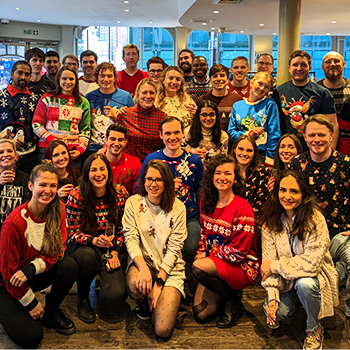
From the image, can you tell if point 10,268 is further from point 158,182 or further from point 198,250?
point 198,250

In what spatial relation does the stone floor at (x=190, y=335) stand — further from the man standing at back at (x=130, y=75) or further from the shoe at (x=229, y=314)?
→ the man standing at back at (x=130, y=75)

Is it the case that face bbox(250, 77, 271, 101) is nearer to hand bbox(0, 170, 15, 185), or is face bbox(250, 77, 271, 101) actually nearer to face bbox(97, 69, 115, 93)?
face bbox(97, 69, 115, 93)

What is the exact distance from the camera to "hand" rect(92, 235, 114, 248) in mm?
2750

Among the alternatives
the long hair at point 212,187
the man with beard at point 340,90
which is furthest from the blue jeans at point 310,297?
the man with beard at point 340,90

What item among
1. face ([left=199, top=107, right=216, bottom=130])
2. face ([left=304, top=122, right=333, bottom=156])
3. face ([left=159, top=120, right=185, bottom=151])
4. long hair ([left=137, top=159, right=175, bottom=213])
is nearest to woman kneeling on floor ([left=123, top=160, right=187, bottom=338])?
long hair ([left=137, top=159, right=175, bottom=213])

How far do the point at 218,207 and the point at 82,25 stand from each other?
13120 mm

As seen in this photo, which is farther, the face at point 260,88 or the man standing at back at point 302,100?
the man standing at back at point 302,100

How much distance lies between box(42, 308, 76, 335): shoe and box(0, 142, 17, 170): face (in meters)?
1.13

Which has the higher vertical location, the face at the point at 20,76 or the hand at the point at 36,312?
the face at the point at 20,76

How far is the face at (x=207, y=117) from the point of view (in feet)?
11.7

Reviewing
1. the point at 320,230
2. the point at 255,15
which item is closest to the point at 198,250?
the point at 320,230

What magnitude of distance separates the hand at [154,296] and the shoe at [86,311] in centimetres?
42

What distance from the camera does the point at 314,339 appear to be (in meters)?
2.41

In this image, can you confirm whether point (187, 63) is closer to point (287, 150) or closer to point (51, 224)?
point (287, 150)
